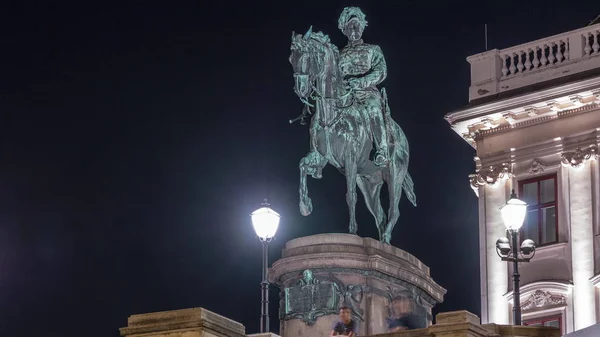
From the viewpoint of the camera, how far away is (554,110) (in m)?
48.8

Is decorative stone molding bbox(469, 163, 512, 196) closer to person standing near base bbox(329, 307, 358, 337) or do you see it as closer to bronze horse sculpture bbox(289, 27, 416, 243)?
bronze horse sculpture bbox(289, 27, 416, 243)

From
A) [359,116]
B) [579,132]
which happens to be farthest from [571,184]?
[359,116]

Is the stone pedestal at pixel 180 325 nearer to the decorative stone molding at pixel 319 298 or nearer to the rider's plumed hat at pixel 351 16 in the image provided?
the decorative stone molding at pixel 319 298

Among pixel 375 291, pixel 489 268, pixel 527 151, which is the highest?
pixel 527 151

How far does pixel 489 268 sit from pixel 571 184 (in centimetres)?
329

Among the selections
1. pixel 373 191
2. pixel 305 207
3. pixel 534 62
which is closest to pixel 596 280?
pixel 534 62

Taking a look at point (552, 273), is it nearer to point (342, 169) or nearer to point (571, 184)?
point (571, 184)

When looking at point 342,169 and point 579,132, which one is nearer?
point 342,169

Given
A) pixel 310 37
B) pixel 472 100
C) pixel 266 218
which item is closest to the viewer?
pixel 266 218

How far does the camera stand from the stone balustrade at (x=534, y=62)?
160 ft

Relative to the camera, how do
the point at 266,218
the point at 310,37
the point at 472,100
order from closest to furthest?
1. the point at 266,218
2. the point at 310,37
3. the point at 472,100

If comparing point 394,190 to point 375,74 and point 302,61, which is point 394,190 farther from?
point 302,61

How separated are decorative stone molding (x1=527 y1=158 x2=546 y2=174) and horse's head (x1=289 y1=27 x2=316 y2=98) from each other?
11.2 metres

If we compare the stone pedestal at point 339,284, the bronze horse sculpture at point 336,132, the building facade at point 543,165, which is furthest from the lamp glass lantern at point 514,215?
the building facade at point 543,165
